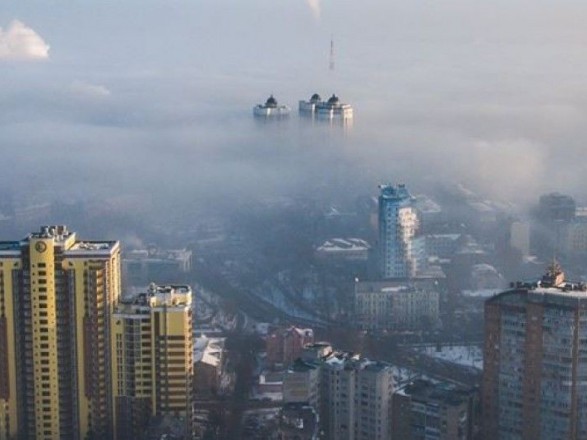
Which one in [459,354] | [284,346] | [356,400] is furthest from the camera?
[459,354]

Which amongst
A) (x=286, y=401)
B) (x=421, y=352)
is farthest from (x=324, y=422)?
(x=421, y=352)

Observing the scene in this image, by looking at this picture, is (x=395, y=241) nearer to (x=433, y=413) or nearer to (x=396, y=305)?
(x=396, y=305)

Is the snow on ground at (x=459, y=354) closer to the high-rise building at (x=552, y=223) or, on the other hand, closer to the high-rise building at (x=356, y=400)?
the high-rise building at (x=356, y=400)

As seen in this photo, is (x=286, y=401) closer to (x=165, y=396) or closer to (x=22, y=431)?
(x=165, y=396)

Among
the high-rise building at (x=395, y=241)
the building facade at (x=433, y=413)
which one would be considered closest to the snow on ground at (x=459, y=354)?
the high-rise building at (x=395, y=241)

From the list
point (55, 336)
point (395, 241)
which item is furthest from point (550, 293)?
point (395, 241)

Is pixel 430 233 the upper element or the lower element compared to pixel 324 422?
upper

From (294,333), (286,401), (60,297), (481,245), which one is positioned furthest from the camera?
(481,245)
